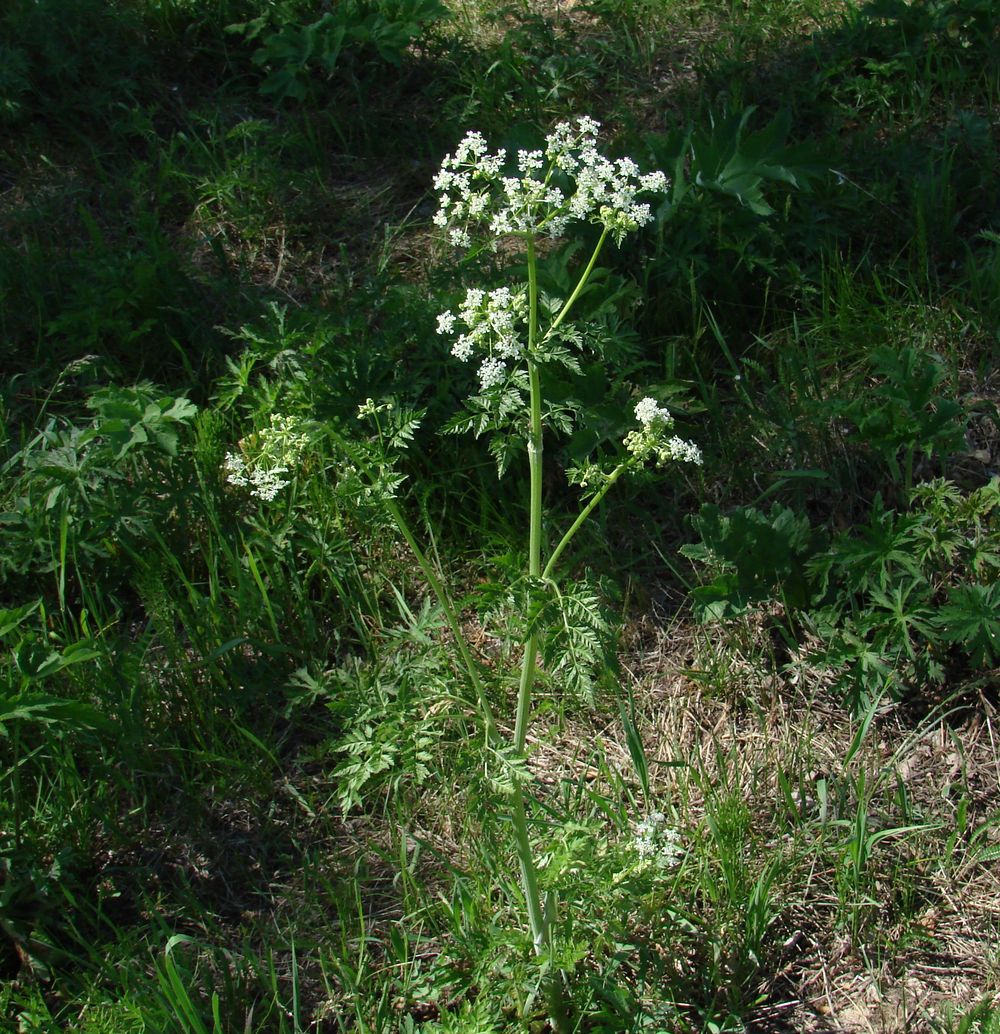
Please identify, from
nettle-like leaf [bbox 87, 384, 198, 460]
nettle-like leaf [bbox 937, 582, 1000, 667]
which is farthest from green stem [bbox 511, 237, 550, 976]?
nettle-like leaf [bbox 87, 384, 198, 460]

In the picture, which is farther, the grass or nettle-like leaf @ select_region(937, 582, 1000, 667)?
nettle-like leaf @ select_region(937, 582, 1000, 667)

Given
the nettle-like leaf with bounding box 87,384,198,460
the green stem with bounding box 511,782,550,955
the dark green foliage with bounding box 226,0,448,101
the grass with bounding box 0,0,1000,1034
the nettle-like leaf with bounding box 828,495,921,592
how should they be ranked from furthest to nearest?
the dark green foliage with bounding box 226,0,448,101 → the nettle-like leaf with bounding box 87,384,198,460 → the nettle-like leaf with bounding box 828,495,921,592 → the grass with bounding box 0,0,1000,1034 → the green stem with bounding box 511,782,550,955

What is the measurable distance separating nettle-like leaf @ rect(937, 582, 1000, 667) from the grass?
16mm

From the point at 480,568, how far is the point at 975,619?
4.31 ft

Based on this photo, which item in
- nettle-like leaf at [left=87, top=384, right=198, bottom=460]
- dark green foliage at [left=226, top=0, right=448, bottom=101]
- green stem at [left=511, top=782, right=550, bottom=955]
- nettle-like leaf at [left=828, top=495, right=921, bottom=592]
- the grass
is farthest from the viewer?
dark green foliage at [left=226, top=0, right=448, bottom=101]

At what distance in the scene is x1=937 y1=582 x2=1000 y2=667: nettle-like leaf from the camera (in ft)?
8.46

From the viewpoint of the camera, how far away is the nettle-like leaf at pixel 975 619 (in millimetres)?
2580

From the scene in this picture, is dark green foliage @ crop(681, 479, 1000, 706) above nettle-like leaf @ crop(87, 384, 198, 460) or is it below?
below

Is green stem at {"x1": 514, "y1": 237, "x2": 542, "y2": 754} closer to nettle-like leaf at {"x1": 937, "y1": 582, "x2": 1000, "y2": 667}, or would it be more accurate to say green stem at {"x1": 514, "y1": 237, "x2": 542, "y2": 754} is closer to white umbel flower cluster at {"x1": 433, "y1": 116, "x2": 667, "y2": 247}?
white umbel flower cluster at {"x1": 433, "y1": 116, "x2": 667, "y2": 247}

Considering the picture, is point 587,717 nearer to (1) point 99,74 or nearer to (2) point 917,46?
(2) point 917,46

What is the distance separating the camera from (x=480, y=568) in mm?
3223

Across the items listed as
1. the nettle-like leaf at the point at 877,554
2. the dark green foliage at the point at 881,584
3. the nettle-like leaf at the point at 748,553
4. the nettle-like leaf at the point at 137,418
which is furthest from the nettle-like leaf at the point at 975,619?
the nettle-like leaf at the point at 137,418

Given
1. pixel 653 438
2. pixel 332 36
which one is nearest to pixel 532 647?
pixel 653 438

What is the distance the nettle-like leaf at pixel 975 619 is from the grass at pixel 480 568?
0.02 meters
